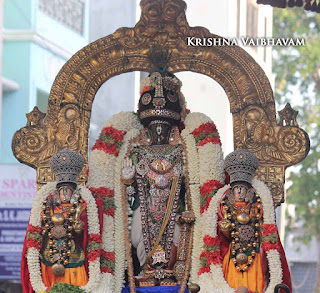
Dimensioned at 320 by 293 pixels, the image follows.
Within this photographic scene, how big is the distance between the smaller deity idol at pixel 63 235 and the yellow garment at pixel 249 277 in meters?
1.41

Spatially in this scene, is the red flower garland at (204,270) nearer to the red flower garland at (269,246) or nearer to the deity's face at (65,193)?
the red flower garland at (269,246)

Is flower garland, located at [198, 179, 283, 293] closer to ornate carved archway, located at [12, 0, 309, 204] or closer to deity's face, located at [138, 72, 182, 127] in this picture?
ornate carved archway, located at [12, 0, 309, 204]

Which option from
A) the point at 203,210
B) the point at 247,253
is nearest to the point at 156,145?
the point at 203,210

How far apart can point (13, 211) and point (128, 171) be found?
24.6 ft

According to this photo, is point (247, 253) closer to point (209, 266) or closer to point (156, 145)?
point (209, 266)

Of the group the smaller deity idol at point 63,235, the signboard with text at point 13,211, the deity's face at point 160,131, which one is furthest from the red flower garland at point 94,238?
the signboard with text at point 13,211

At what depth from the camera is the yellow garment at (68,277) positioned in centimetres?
991

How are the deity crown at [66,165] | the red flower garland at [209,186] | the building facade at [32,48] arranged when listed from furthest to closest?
the building facade at [32,48] < the red flower garland at [209,186] < the deity crown at [66,165]

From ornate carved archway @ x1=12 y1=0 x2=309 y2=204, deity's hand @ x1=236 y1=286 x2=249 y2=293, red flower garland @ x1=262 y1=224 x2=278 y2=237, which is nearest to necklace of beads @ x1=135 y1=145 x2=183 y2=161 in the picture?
ornate carved archway @ x1=12 y1=0 x2=309 y2=204

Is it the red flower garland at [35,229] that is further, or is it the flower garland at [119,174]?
the flower garland at [119,174]

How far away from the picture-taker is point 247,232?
388 inches

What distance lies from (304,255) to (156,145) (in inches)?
999

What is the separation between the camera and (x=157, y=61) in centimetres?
1095

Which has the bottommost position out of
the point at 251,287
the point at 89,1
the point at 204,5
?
the point at 251,287
